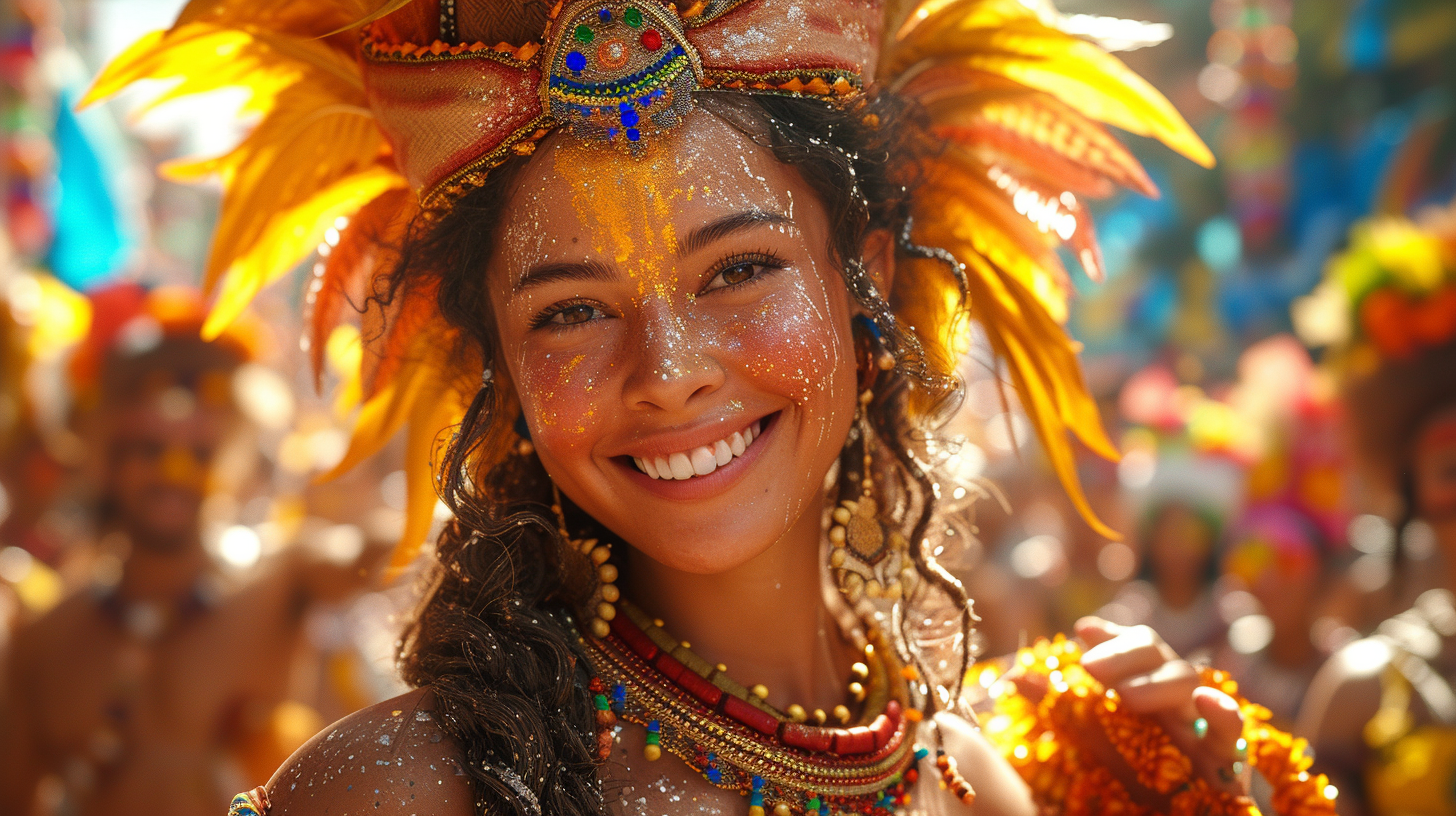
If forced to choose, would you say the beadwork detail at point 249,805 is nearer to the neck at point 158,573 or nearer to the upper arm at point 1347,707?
the upper arm at point 1347,707

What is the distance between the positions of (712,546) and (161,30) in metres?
1.26

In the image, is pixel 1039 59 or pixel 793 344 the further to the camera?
pixel 1039 59

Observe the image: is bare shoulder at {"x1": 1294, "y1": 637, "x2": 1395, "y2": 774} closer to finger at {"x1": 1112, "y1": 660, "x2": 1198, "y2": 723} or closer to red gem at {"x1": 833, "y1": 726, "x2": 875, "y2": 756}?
finger at {"x1": 1112, "y1": 660, "x2": 1198, "y2": 723}

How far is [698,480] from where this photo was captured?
1.62 meters

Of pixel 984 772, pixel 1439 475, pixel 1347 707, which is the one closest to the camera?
pixel 984 772

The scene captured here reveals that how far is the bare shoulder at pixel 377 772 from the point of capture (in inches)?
55.1

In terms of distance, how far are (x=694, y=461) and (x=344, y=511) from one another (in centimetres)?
547

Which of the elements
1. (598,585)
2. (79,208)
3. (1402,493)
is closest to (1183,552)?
(1402,493)

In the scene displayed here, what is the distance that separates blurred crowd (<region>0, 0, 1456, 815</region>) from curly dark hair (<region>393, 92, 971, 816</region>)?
247 mm

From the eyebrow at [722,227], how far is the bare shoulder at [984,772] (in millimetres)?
887

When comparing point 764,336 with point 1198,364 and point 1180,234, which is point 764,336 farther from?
point 1180,234

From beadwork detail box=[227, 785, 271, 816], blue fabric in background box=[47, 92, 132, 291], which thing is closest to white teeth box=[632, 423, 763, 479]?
beadwork detail box=[227, 785, 271, 816]

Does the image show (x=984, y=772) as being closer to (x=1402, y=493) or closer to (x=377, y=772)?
(x=377, y=772)

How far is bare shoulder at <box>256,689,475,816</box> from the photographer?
4.59 feet
